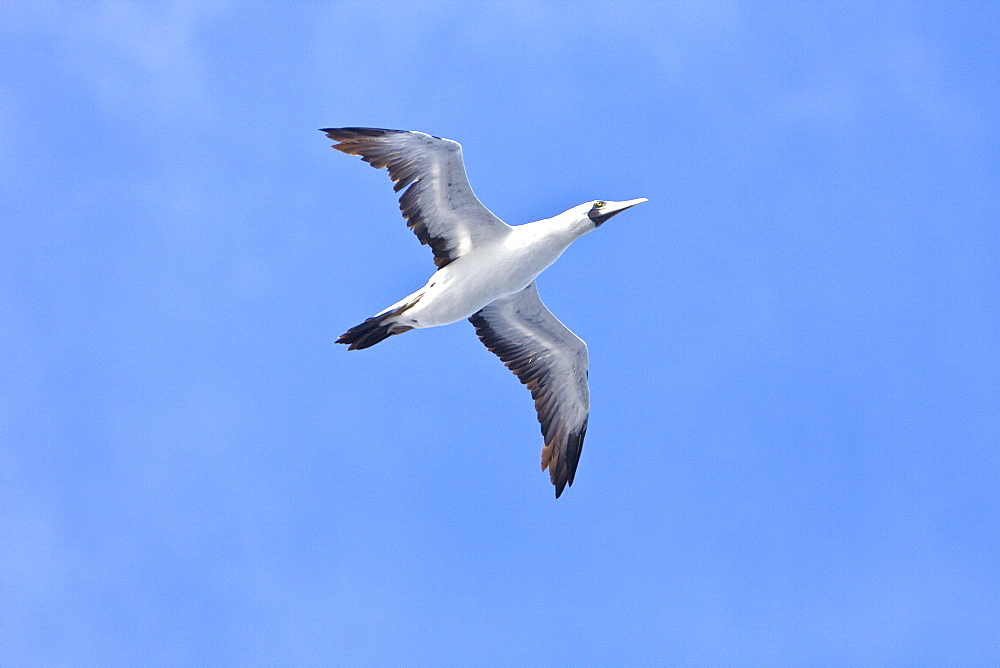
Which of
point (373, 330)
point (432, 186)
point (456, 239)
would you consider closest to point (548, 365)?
point (456, 239)

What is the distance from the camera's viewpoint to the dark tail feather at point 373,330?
16969 millimetres

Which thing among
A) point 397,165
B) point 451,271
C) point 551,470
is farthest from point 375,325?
point 551,470

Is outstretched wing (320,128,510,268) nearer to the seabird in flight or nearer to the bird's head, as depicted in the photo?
the seabird in flight

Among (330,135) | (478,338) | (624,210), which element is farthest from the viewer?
(478,338)

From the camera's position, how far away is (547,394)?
741 inches

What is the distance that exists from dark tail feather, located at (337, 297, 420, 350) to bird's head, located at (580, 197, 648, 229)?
10.3 ft

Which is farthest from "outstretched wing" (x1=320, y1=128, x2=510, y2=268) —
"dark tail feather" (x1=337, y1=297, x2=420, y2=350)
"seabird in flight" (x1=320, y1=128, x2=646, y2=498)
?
"dark tail feather" (x1=337, y1=297, x2=420, y2=350)

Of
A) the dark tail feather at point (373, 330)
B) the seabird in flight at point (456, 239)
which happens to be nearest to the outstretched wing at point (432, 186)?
the seabird in flight at point (456, 239)

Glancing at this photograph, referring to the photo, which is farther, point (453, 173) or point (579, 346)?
point (579, 346)

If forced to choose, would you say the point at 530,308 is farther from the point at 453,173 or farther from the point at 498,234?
the point at 453,173

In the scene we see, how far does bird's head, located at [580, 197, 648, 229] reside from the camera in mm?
17250

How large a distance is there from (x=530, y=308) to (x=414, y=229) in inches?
98.4

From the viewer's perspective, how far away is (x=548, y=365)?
61.3 ft

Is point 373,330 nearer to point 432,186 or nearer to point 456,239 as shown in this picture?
point 456,239
